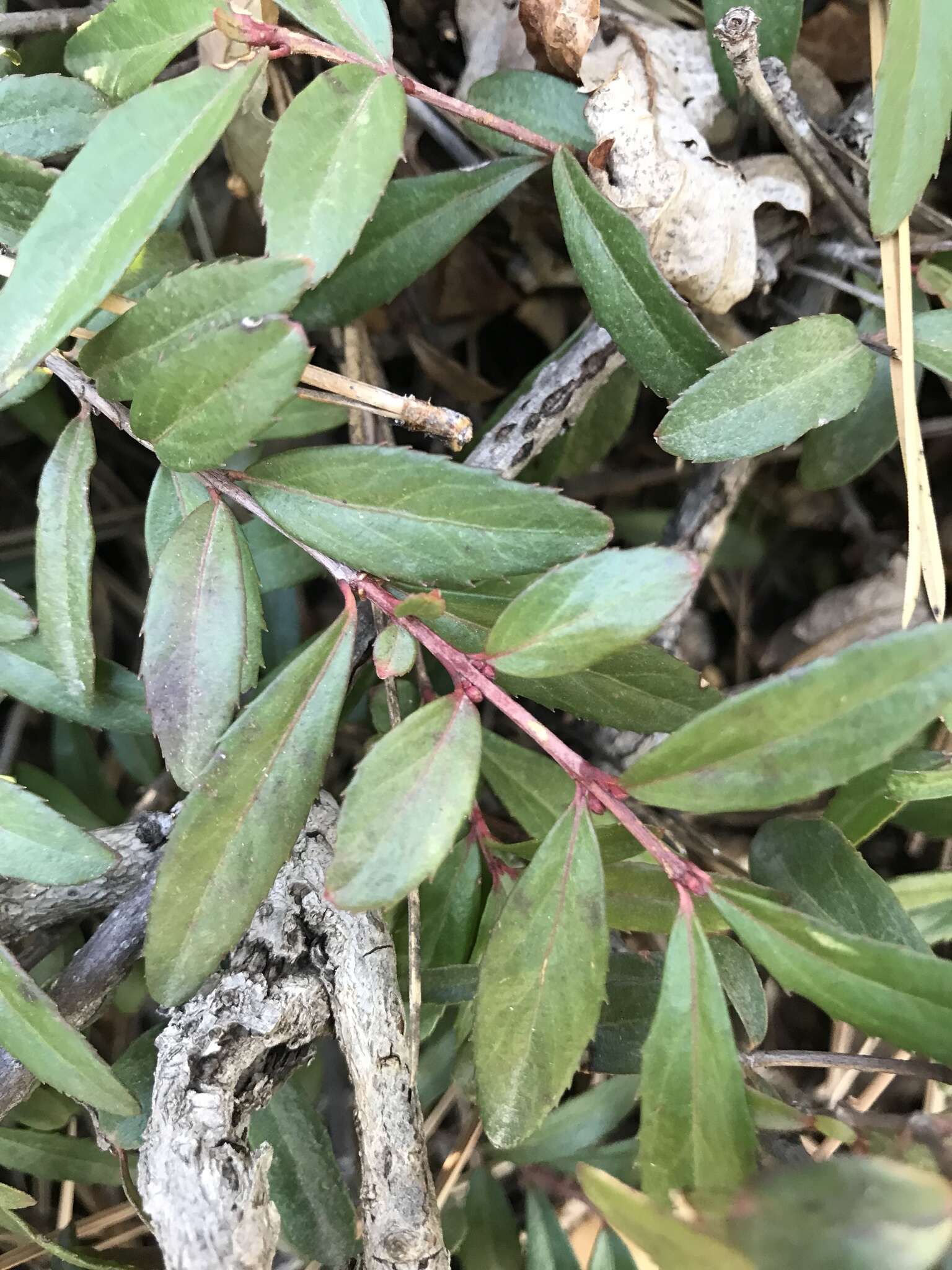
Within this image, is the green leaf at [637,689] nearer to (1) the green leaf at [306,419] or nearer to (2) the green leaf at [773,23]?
(1) the green leaf at [306,419]

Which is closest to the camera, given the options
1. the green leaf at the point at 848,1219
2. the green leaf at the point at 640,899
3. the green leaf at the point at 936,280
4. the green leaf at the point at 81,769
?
the green leaf at the point at 848,1219

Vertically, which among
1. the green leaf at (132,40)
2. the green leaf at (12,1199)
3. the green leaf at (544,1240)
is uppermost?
the green leaf at (132,40)

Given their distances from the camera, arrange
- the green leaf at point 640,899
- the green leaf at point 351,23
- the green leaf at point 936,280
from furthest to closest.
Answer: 1. the green leaf at point 936,280
2. the green leaf at point 640,899
3. the green leaf at point 351,23

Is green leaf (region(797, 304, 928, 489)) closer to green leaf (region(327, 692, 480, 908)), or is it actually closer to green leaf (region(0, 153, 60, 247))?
green leaf (region(327, 692, 480, 908))

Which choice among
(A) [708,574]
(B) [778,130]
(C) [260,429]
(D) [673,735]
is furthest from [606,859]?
(B) [778,130]

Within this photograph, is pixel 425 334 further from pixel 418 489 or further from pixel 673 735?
pixel 673 735

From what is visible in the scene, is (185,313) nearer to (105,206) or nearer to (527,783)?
(105,206)

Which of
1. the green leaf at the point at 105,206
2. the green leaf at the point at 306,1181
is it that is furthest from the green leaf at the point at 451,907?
the green leaf at the point at 105,206
